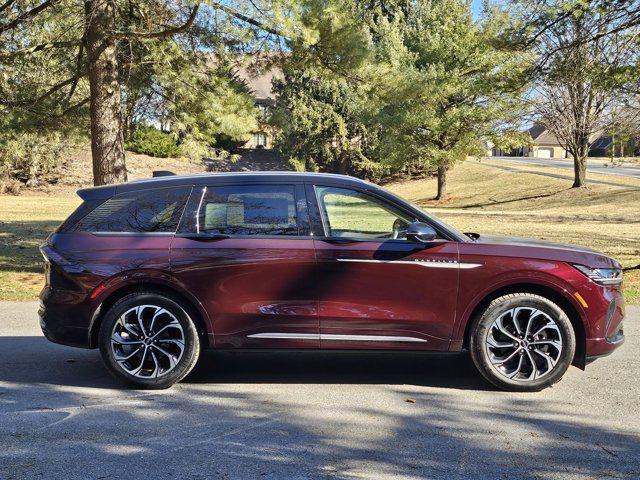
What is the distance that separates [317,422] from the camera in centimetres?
473

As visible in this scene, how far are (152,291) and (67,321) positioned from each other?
2.39 feet

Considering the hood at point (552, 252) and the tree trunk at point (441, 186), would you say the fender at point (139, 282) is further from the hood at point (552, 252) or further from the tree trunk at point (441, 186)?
the tree trunk at point (441, 186)

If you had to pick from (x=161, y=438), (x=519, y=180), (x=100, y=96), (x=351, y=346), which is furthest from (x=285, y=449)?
(x=519, y=180)

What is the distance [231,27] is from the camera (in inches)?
459

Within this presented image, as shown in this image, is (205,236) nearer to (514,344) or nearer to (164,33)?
(514,344)

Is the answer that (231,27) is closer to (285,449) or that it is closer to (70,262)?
(70,262)

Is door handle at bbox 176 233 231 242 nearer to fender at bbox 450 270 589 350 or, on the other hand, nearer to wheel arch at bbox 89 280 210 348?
wheel arch at bbox 89 280 210 348

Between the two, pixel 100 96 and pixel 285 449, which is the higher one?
pixel 100 96

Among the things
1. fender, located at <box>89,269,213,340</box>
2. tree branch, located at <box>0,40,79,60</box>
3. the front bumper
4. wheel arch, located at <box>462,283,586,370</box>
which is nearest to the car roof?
fender, located at <box>89,269,213,340</box>

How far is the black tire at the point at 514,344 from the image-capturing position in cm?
536

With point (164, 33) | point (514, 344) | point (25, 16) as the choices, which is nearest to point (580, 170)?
point (164, 33)

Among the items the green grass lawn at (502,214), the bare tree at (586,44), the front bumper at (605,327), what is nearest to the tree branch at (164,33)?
the green grass lawn at (502,214)

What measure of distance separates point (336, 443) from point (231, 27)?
29.6 ft

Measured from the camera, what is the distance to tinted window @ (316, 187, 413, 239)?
5594 mm
